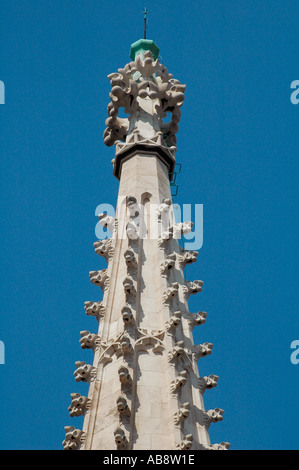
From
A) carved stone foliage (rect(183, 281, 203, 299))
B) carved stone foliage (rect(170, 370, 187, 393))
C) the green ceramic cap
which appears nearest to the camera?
carved stone foliage (rect(170, 370, 187, 393))

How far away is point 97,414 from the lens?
19.3 metres

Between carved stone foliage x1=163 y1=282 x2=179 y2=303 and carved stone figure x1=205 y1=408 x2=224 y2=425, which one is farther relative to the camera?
carved stone foliage x1=163 y1=282 x2=179 y2=303

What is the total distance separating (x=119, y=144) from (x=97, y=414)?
1161 centimetres

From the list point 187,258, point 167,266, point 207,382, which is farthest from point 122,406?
point 187,258

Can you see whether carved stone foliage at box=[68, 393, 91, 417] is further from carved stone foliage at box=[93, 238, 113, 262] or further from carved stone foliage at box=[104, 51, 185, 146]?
carved stone foliage at box=[104, 51, 185, 146]

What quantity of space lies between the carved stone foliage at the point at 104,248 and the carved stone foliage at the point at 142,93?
6.61m

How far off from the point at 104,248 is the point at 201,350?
4062mm

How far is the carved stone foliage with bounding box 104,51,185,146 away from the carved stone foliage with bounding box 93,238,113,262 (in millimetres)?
6610

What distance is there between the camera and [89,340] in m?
21.3

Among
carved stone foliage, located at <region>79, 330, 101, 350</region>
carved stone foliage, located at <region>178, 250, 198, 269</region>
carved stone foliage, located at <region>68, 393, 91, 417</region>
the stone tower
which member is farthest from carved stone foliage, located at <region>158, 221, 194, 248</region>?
carved stone foliage, located at <region>68, 393, 91, 417</region>

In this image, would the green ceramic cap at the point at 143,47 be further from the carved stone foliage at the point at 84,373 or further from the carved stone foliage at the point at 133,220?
the carved stone foliage at the point at 84,373

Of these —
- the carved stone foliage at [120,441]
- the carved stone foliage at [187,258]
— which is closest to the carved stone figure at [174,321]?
the carved stone foliage at [187,258]

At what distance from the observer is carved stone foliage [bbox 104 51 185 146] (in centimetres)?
3009

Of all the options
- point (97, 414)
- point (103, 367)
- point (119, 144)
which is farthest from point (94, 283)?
point (119, 144)
